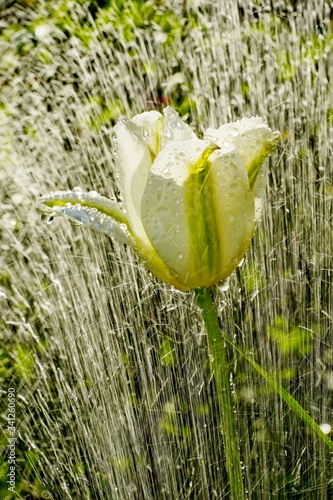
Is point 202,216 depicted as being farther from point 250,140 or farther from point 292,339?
point 292,339

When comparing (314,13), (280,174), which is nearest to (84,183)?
(280,174)

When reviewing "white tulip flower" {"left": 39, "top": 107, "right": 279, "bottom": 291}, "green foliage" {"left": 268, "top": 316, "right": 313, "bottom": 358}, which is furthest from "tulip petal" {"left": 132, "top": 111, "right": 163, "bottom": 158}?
"green foliage" {"left": 268, "top": 316, "right": 313, "bottom": 358}

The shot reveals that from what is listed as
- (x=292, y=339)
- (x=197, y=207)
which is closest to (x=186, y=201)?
(x=197, y=207)

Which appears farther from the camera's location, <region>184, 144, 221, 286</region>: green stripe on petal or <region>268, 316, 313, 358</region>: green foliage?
<region>268, 316, 313, 358</region>: green foliage

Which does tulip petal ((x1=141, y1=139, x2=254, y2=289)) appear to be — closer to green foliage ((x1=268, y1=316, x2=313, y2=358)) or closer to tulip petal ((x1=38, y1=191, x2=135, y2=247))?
tulip petal ((x1=38, y1=191, x2=135, y2=247))

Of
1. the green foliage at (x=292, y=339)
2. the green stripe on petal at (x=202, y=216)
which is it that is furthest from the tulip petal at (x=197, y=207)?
the green foliage at (x=292, y=339)

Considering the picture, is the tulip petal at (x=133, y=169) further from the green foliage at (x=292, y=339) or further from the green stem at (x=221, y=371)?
the green foliage at (x=292, y=339)

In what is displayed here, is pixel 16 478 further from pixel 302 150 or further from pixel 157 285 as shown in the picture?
pixel 302 150
